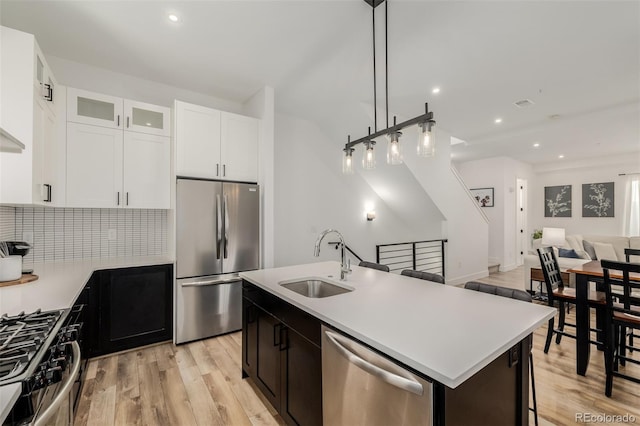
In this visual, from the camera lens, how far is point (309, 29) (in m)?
2.40

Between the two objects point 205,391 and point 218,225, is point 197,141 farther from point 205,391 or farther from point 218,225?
point 205,391

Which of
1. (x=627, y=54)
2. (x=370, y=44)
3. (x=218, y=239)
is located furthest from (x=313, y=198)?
(x=627, y=54)

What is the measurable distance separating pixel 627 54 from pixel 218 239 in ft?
14.7

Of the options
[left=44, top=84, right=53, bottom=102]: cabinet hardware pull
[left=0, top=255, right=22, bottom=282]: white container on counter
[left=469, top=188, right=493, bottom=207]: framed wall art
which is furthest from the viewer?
[left=469, top=188, right=493, bottom=207]: framed wall art

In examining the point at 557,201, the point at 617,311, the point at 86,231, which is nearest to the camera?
the point at 617,311

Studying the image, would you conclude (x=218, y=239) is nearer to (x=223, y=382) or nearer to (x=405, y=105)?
(x=223, y=382)

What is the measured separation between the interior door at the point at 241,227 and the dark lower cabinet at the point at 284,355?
3.29 feet

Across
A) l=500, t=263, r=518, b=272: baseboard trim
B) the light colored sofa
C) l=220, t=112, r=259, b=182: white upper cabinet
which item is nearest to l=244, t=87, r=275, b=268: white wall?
l=220, t=112, r=259, b=182: white upper cabinet

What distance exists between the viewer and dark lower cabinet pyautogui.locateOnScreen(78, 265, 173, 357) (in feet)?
8.52

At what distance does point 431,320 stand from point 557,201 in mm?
8845

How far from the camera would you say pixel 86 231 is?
119 inches

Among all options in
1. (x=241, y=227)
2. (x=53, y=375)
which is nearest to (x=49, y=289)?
(x=53, y=375)

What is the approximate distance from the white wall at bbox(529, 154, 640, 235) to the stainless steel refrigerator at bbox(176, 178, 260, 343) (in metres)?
8.46

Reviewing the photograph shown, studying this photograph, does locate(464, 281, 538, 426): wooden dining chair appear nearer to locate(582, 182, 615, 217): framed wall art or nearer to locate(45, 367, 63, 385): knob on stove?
locate(45, 367, 63, 385): knob on stove
